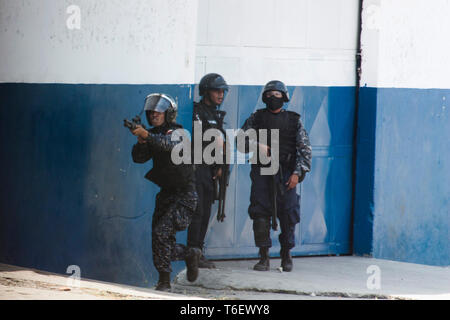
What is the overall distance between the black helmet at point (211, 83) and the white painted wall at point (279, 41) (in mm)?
352

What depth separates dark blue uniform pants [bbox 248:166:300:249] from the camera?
797 centimetres

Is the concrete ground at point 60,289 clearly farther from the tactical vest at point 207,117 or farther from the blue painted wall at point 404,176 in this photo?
the blue painted wall at point 404,176

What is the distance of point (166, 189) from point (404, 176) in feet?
10.7

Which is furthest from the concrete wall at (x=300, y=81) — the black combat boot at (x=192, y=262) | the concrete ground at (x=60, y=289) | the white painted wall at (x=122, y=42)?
the concrete ground at (x=60, y=289)

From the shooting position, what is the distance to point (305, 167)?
7.95 meters

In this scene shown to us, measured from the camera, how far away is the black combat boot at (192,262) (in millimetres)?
7125

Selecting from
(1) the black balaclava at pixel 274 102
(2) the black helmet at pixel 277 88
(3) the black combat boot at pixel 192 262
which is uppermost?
(2) the black helmet at pixel 277 88

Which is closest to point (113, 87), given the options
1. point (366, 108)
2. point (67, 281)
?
point (67, 281)

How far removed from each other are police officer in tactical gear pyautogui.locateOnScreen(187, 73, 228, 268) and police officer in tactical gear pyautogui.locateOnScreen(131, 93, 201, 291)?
73cm

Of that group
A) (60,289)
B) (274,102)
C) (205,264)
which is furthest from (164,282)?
(274,102)

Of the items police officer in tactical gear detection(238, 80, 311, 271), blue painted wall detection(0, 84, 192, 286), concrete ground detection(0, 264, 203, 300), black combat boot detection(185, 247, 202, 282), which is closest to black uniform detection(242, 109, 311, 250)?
police officer in tactical gear detection(238, 80, 311, 271)

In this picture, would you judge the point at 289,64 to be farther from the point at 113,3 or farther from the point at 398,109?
the point at 113,3

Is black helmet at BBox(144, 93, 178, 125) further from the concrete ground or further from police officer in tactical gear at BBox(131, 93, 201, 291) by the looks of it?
the concrete ground
